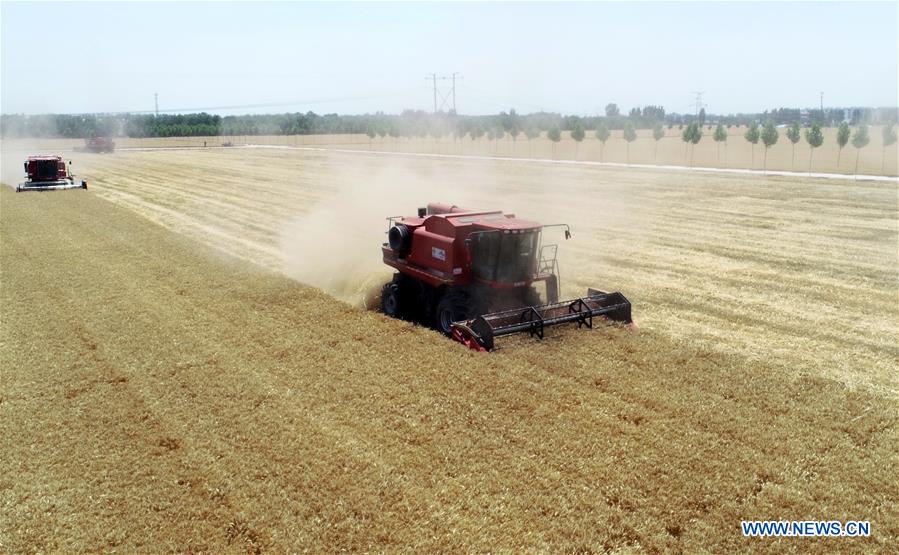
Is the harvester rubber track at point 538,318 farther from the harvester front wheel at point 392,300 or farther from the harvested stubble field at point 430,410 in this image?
the harvester front wheel at point 392,300

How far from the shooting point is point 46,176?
4031cm

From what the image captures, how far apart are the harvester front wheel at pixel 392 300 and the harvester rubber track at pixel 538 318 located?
2.23 meters

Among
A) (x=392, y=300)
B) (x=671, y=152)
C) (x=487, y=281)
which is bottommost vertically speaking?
(x=392, y=300)

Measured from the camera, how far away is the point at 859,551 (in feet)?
21.4

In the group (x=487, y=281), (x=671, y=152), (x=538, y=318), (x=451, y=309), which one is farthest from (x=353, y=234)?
(x=671, y=152)

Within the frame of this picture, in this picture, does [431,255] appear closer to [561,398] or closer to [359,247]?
[561,398]

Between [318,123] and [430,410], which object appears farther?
[318,123]

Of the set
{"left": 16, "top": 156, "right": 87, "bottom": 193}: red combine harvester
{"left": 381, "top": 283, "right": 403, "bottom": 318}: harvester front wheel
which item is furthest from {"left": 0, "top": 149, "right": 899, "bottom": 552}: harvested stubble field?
{"left": 16, "top": 156, "right": 87, "bottom": 193}: red combine harvester

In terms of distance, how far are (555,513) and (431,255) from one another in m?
7.11

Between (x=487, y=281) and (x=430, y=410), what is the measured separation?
382cm

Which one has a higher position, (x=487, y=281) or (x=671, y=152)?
(x=671, y=152)

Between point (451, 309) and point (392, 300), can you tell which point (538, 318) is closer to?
point (451, 309)

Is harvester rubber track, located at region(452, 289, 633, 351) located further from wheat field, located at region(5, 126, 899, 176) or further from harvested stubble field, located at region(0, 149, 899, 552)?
wheat field, located at region(5, 126, 899, 176)

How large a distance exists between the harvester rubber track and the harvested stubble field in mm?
300
